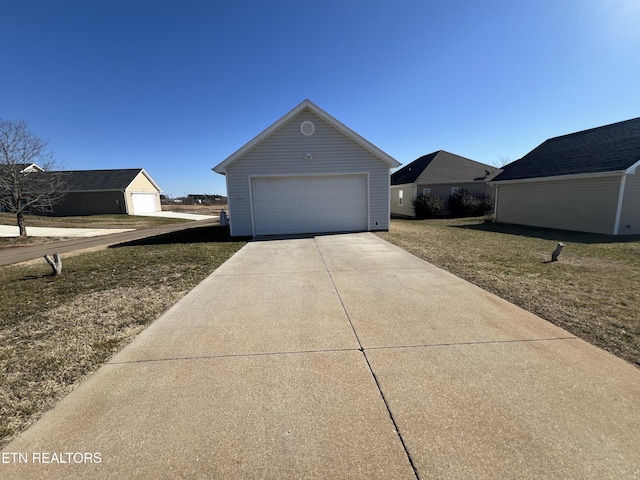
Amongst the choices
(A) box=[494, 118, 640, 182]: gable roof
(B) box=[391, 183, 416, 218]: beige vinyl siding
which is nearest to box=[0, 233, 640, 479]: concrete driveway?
(A) box=[494, 118, 640, 182]: gable roof

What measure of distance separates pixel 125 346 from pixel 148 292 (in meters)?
2.15

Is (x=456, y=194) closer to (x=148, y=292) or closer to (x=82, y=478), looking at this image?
(x=148, y=292)

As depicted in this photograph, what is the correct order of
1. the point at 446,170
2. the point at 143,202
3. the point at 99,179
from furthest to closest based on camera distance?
the point at 143,202 → the point at 99,179 → the point at 446,170

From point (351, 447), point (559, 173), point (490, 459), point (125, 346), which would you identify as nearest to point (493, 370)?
point (490, 459)

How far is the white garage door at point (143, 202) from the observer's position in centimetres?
3188

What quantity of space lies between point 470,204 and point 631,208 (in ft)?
33.3

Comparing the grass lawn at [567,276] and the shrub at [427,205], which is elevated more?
the shrub at [427,205]

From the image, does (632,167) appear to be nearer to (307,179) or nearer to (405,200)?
(307,179)

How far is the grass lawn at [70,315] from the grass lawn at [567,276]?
218 inches

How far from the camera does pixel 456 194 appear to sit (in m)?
22.1

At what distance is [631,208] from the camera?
1176 centimetres

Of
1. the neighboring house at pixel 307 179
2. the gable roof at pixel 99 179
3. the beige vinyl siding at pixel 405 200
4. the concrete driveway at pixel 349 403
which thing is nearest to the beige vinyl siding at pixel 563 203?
the beige vinyl siding at pixel 405 200

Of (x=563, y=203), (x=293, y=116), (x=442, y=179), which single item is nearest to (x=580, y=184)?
(x=563, y=203)

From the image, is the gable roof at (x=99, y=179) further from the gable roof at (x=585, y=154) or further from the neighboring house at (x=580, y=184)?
the gable roof at (x=585, y=154)
